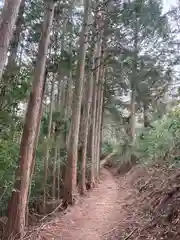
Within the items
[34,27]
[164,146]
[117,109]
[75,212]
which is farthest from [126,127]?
[75,212]

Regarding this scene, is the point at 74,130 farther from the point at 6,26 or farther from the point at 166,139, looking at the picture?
the point at 6,26

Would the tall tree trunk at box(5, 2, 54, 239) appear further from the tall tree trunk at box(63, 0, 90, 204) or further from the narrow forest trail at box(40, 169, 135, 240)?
the tall tree trunk at box(63, 0, 90, 204)

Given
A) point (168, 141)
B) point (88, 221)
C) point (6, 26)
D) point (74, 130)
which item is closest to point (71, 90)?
point (74, 130)

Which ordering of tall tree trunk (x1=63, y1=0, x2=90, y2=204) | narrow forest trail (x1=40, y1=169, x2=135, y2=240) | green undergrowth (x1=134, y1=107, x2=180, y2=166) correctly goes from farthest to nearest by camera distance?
1. tall tree trunk (x1=63, y1=0, x2=90, y2=204)
2. green undergrowth (x1=134, y1=107, x2=180, y2=166)
3. narrow forest trail (x1=40, y1=169, x2=135, y2=240)

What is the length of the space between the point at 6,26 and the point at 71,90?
42.2 feet

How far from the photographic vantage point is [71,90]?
18016 millimetres

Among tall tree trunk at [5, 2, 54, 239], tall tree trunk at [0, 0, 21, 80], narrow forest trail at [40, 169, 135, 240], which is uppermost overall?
tall tree trunk at [0, 0, 21, 80]

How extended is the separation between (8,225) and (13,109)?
139 inches

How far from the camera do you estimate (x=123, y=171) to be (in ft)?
76.3

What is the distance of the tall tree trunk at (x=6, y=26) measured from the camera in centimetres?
508

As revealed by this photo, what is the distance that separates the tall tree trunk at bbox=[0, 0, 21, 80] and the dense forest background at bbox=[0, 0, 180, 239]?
16mm

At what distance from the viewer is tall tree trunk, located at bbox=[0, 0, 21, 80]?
5078 millimetres

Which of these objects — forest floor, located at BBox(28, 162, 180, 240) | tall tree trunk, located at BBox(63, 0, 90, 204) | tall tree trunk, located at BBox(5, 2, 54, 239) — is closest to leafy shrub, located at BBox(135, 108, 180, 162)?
forest floor, located at BBox(28, 162, 180, 240)

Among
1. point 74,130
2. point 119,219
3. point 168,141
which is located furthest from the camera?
point 168,141
